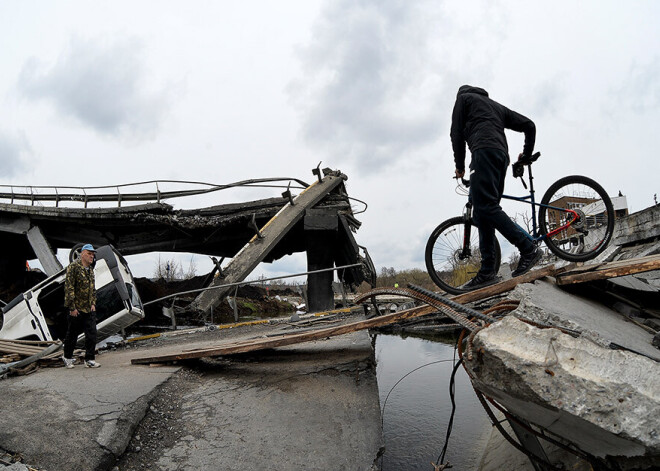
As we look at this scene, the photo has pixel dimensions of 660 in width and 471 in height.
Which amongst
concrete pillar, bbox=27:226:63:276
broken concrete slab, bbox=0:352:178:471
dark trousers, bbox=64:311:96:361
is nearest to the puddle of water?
broken concrete slab, bbox=0:352:178:471

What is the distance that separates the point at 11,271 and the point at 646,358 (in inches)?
697

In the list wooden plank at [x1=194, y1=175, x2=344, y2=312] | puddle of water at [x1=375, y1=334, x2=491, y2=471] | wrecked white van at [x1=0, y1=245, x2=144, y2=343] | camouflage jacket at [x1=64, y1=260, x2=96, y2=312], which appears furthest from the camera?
wooden plank at [x1=194, y1=175, x2=344, y2=312]

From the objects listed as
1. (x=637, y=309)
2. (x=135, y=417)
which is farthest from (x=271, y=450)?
(x=637, y=309)

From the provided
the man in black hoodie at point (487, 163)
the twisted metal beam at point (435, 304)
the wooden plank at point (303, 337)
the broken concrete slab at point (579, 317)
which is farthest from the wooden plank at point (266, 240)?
the broken concrete slab at point (579, 317)

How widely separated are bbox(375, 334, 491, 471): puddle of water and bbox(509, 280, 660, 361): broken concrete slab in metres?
3.26

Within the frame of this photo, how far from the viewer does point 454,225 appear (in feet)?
16.2

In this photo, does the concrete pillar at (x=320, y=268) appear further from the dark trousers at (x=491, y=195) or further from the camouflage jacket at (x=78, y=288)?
the dark trousers at (x=491, y=195)

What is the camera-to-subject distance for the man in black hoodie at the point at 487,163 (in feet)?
13.1

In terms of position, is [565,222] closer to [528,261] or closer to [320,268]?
[528,261]

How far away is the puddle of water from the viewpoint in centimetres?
542

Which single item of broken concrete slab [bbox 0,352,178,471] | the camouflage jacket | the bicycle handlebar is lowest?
broken concrete slab [bbox 0,352,178,471]

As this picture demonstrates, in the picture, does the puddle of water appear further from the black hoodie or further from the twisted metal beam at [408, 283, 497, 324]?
the black hoodie

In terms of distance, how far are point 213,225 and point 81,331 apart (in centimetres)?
570

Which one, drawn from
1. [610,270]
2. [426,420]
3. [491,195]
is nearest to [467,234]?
[491,195]
